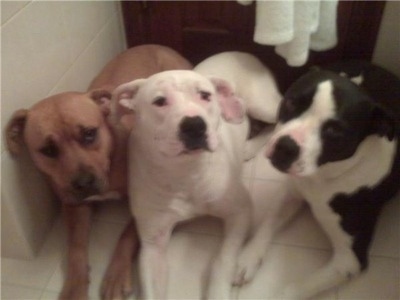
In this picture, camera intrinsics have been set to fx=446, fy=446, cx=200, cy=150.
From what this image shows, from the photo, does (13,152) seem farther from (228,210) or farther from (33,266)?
(228,210)

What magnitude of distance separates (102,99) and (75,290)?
26.5 inches

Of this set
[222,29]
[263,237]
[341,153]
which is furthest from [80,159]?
[222,29]

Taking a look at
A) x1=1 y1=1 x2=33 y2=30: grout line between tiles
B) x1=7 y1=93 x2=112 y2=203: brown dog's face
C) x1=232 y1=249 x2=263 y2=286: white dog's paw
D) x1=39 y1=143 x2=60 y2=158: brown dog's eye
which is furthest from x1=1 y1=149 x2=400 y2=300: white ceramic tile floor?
x1=1 y1=1 x2=33 y2=30: grout line between tiles

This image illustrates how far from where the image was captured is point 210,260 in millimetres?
1659

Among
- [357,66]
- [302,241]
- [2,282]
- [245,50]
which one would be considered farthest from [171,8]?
[2,282]

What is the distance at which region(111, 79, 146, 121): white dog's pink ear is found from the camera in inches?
55.1

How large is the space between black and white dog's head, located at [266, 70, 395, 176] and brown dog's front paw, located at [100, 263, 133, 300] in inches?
26.3

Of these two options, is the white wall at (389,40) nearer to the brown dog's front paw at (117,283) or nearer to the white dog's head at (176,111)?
the white dog's head at (176,111)

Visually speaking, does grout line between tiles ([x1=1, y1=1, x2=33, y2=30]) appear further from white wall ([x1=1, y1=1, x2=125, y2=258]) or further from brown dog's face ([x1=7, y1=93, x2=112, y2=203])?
brown dog's face ([x1=7, y1=93, x2=112, y2=203])

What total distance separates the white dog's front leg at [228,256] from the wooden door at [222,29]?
91 cm

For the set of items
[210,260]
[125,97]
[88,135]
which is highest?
[125,97]

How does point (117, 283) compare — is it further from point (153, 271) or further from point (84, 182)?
point (84, 182)

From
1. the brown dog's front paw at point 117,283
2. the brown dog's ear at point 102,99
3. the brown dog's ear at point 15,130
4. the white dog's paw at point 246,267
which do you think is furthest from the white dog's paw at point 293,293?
the brown dog's ear at point 15,130

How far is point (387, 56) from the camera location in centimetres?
204
